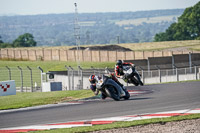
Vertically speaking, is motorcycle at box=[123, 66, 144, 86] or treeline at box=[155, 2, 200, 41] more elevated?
treeline at box=[155, 2, 200, 41]

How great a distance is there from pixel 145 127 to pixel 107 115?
2.50m

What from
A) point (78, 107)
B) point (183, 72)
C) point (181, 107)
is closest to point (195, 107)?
point (181, 107)

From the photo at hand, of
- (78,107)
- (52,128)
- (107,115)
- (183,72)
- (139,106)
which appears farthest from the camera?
(183,72)

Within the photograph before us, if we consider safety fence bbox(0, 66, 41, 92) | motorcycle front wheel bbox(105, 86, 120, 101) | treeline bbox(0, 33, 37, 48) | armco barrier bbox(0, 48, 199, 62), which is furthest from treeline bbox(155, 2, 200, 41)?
motorcycle front wheel bbox(105, 86, 120, 101)

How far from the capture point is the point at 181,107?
14.6m

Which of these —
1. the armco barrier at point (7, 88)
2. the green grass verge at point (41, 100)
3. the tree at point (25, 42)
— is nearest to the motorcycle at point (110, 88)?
the green grass verge at point (41, 100)

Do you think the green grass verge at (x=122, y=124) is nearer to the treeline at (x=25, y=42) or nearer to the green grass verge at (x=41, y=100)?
the green grass verge at (x=41, y=100)

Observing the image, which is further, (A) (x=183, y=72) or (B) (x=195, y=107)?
(A) (x=183, y=72)

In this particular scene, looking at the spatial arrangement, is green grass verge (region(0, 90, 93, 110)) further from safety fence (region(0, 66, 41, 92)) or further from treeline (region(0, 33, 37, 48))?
treeline (region(0, 33, 37, 48))

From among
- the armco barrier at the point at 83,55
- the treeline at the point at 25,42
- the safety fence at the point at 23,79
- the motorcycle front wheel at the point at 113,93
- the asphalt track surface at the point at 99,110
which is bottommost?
the safety fence at the point at 23,79

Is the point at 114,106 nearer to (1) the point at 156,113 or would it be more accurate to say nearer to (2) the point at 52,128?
(1) the point at 156,113

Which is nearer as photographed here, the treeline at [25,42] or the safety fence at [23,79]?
the safety fence at [23,79]

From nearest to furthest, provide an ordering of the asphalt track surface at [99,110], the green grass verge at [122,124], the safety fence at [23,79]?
1. the green grass verge at [122,124]
2. the asphalt track surface at [99,110]
3. the safety fence at [23,79]

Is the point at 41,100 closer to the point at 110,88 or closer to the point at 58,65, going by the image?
the point at 110,88
